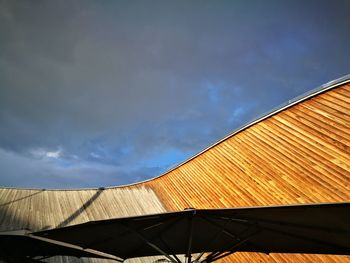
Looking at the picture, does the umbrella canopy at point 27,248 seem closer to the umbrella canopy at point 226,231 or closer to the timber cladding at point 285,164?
the umbrella canopy at point 226,231

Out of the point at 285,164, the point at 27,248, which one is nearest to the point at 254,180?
the point at 285,164

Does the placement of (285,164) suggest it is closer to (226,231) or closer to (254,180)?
(254,180)

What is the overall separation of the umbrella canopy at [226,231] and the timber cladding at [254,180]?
9.19 feet

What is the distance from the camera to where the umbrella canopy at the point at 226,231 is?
435 centimetres

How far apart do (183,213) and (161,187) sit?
1392 cm

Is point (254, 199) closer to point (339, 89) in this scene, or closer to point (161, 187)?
point (339, 89)

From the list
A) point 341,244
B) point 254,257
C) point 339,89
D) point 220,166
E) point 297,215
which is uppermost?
point 220,166

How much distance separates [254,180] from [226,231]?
587 cm

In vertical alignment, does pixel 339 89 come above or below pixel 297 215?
above

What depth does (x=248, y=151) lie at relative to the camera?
507 inches

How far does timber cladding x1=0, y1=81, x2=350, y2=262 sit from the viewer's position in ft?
29.2

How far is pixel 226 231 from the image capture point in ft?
19.8

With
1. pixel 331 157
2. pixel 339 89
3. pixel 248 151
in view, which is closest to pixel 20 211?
pixel 248 151

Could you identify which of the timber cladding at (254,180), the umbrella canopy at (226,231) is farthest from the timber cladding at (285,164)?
the umbrella canopy at (226,231)
